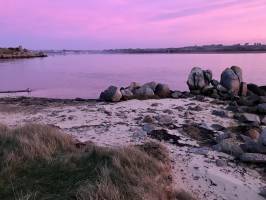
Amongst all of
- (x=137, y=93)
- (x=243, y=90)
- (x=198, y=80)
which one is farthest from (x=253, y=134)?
(x=198, y=80)

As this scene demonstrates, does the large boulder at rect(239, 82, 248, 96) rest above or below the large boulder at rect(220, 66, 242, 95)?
below

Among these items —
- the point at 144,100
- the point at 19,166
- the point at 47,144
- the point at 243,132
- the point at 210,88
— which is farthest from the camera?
the point at 210,88

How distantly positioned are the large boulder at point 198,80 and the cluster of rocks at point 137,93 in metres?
2.04

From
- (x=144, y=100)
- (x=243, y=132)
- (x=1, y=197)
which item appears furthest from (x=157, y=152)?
(x=144, y=100)

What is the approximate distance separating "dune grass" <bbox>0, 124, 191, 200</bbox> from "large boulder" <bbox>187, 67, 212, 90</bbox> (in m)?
11.7

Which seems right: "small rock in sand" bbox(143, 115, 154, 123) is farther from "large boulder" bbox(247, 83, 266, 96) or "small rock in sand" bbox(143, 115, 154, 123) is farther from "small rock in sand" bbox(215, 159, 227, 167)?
"large boulder" bbox(247, 83, 266, 96)

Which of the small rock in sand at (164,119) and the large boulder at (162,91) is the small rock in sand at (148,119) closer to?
the small rock in sand at (164,119)

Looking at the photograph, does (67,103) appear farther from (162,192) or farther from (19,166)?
(162,192)

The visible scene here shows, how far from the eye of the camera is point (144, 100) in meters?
16.4

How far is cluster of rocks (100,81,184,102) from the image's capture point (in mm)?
16844

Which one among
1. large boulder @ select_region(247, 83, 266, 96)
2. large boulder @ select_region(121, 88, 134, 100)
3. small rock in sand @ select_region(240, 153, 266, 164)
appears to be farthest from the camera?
large boulder @ select_region(247, 83, 266, 96)

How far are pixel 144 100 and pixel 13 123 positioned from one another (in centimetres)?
580

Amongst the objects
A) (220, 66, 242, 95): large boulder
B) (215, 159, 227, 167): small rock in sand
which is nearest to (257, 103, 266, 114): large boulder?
(220, 66, 242, 95): large boulder

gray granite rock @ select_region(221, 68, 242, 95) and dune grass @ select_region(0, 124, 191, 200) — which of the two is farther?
gray granite rock @ select_region(221, 68, 242, 95)
